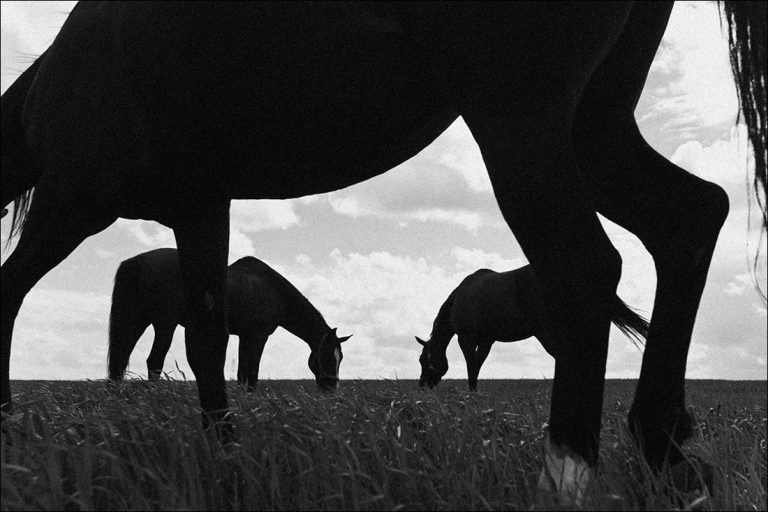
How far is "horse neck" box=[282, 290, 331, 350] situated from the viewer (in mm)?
10570

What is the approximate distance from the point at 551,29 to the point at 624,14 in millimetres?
252

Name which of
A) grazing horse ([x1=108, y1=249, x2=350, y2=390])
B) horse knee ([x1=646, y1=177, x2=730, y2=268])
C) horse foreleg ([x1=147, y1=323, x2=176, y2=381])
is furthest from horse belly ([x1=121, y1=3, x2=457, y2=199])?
horse foreleg ([x1=147, y1=323, x2=176, y2=381])

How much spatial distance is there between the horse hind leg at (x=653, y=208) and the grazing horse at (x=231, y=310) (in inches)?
218

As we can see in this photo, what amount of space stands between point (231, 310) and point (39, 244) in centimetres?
705

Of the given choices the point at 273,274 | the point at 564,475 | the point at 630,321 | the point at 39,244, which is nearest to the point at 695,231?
the point at 564,475

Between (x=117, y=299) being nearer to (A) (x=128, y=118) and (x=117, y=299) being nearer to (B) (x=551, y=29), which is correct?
(A) (x=128, y=118)

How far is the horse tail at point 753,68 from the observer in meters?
Result: 1.90

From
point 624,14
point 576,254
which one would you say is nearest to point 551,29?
point 624,14

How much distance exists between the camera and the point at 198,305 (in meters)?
2.93

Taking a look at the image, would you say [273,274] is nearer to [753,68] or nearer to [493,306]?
[493,306]

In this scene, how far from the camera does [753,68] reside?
195 centimetres

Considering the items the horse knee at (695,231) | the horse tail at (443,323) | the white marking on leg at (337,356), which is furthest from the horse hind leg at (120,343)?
the horse knee at (695,231)

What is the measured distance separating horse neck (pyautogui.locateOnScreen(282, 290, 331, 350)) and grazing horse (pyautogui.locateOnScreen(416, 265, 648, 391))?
5.94ft

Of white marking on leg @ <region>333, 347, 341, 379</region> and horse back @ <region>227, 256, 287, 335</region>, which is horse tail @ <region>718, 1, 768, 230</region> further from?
horse back @ <region>227, 256, 287, 335</region>
